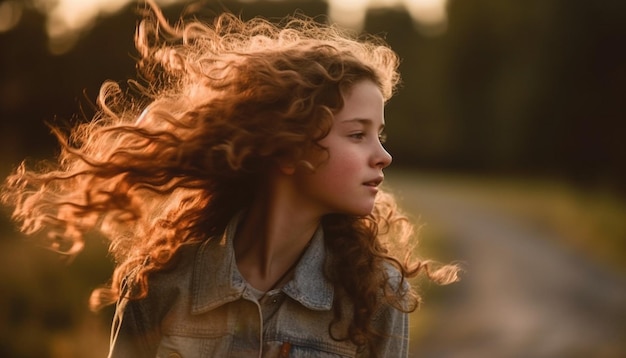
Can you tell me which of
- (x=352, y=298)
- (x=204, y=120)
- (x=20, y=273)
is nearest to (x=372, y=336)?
(x=352, y=298)

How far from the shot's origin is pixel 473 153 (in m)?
37.4

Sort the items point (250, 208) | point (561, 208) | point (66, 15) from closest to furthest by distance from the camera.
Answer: point (250, 208)
point (66, 15)
point (561, 208)

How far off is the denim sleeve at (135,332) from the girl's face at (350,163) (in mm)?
659

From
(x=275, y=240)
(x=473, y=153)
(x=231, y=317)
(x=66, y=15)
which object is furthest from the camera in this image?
(x=473, y=153)

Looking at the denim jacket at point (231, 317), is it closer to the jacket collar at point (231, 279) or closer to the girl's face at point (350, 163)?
the jacket collar at point (231, 279)

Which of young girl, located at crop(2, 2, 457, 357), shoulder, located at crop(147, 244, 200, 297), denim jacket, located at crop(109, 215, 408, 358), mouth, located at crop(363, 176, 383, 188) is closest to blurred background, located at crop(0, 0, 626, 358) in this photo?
young girl, located at crop(2, 2, 457, 357)

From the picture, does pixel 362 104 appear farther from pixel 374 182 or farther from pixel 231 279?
pixel 231 279

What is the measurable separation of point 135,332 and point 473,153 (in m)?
34.6

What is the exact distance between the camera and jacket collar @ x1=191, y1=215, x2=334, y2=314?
11.0ft

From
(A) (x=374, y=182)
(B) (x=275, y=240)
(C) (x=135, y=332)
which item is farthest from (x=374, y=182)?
(C) (x=135, y=332)

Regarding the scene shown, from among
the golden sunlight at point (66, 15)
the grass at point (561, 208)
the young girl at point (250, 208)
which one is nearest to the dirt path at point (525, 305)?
the grass at point (561, 208)

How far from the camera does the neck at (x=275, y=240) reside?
3.46 metres

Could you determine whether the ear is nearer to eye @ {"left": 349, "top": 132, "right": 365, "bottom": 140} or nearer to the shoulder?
eye @ {"left": 349, "top": 132, "right": 365, "bottom": 140}

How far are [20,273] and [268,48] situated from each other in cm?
480
